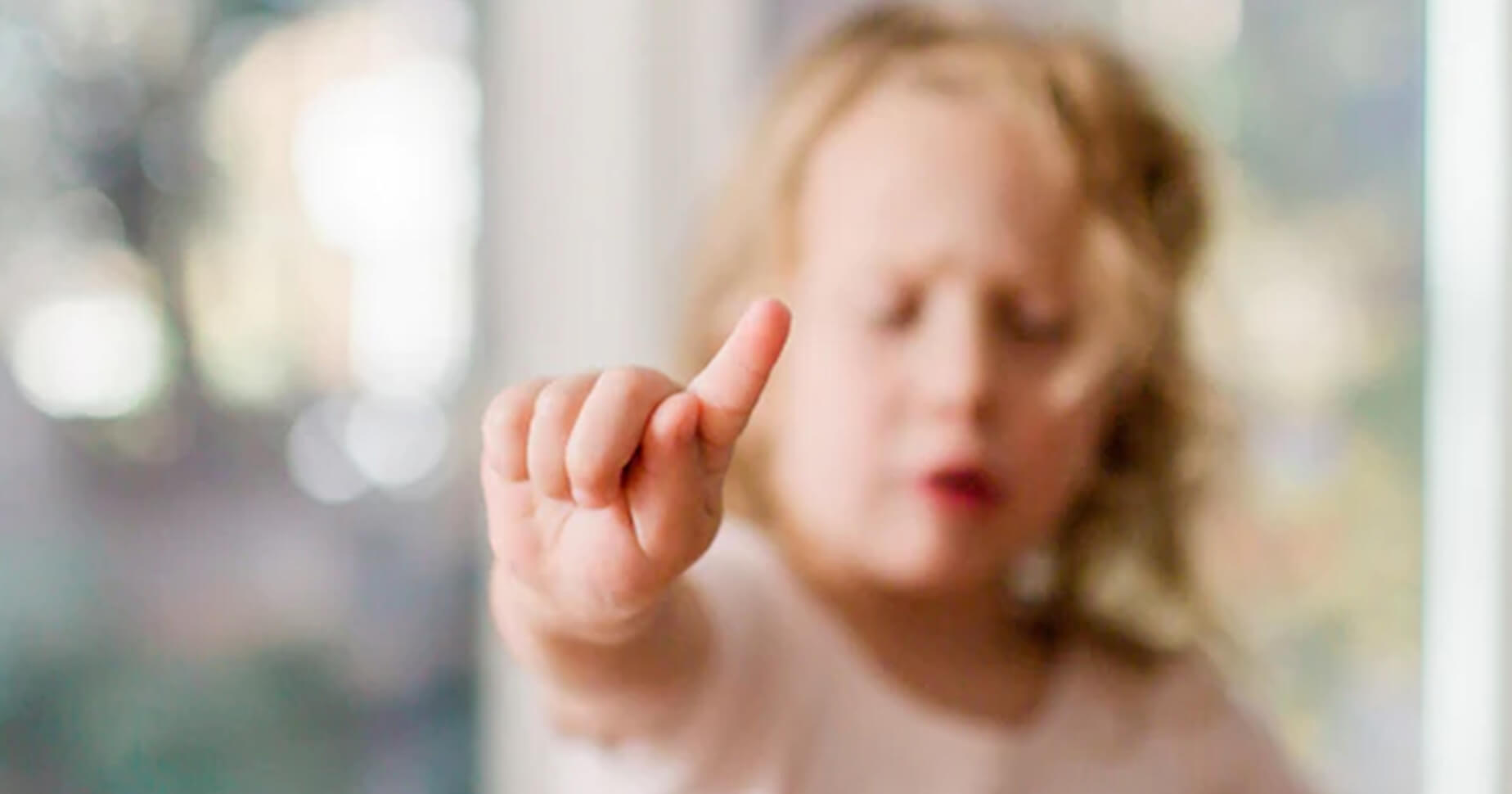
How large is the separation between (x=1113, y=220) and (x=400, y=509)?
0.46 m

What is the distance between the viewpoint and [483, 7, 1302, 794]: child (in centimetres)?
69

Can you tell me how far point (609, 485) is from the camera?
17.6 inches

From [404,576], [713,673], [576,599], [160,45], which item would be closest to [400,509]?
[404,576]

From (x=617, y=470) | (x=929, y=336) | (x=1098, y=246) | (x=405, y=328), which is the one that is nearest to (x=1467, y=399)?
(x=1098, y=246)

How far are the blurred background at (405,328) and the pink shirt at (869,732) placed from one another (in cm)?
20

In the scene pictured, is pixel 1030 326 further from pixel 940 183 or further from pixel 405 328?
pixel 405 328

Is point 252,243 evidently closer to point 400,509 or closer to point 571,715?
point 400,509

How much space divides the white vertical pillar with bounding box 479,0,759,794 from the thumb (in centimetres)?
54

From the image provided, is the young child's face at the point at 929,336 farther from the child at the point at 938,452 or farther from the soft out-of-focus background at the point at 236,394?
the soft out-of-focus background at the point at 236,394

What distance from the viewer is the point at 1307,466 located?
42.6 inches

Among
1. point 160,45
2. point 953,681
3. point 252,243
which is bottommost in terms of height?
point 953,681

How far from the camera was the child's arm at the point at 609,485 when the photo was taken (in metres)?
0.44

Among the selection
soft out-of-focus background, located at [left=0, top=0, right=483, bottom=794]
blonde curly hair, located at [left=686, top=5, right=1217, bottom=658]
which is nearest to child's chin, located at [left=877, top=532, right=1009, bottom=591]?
blonde curly hair, located at [left=686, top=5, right=1217, bottom=658]

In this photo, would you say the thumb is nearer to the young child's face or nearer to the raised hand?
the raised hand
